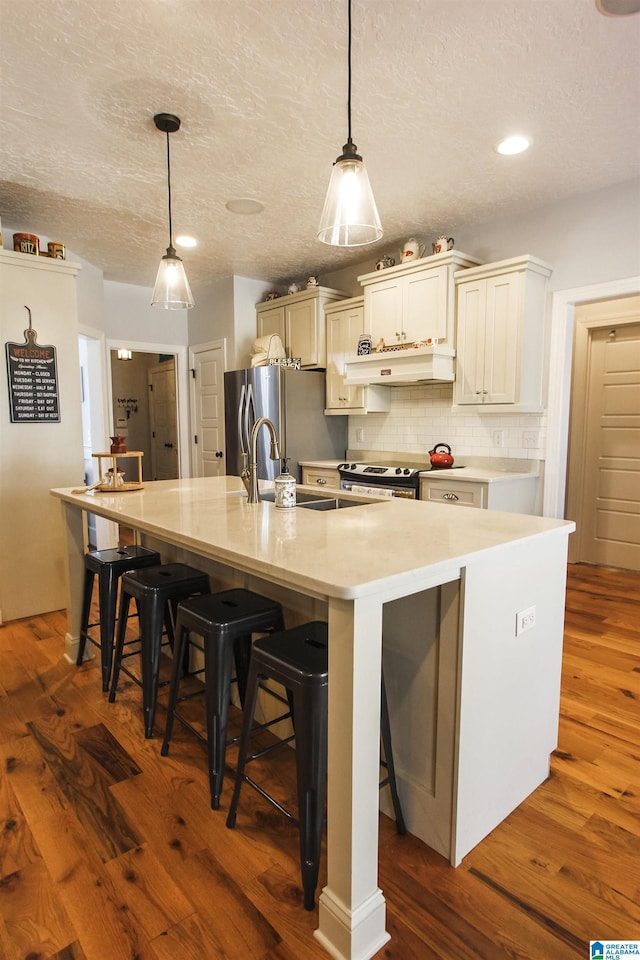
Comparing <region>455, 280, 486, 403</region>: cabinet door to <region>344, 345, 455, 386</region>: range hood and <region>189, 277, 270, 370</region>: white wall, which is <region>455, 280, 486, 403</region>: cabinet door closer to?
<region>344, 345, 455, 386</region>: range hood

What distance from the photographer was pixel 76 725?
7.24 ft

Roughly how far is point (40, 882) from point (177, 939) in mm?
459

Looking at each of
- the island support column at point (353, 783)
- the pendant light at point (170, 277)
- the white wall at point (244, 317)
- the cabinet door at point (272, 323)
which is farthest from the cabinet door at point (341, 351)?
the island support column at point (353, 783)

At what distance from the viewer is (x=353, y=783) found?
1163 mm

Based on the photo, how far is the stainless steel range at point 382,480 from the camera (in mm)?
3793

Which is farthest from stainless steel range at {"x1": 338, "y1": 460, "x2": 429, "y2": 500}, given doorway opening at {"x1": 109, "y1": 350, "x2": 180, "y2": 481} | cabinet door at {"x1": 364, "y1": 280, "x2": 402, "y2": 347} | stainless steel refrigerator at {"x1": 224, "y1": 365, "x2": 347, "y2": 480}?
doorway opening at {"x1": 109, "y1": 350, "x2": 180, "y2": 481}

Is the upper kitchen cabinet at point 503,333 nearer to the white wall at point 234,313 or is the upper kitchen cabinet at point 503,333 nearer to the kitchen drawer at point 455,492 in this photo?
the kitchen drawer at point 455,492

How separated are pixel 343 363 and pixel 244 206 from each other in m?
1.59

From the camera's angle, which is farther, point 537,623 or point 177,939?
point 537,623

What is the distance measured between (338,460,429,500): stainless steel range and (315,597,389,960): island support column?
104 inches

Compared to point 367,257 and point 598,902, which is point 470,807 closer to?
point 598,902

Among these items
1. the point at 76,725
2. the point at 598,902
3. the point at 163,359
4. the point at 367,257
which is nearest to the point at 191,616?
the point at 76,725

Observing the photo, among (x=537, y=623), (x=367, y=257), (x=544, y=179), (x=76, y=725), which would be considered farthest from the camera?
(x=367, y=257)

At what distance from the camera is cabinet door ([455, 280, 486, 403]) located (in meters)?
3.61
